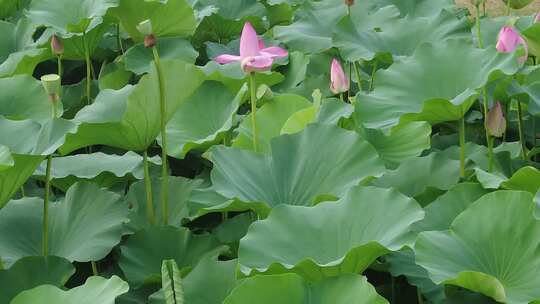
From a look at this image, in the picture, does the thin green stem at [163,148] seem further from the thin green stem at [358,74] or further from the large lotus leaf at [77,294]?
the thin green stem at [358,74]

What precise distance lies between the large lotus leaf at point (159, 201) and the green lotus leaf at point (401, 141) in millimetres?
294

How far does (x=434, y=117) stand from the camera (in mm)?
1502

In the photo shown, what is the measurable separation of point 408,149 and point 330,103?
0.15 metres

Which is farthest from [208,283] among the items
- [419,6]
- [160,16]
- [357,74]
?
[419,6]

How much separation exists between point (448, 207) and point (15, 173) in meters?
0.58

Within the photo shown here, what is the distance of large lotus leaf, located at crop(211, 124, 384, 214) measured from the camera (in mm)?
1395

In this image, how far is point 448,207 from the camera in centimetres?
133

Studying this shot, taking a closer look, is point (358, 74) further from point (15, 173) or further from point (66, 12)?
point (15, 173)

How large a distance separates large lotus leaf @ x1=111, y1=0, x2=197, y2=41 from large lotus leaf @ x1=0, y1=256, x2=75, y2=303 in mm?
867

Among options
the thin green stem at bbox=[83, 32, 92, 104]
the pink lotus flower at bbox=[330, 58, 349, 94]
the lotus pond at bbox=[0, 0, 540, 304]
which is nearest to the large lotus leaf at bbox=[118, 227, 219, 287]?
the lotus pond at bbox=[0, 0, 540, 304]

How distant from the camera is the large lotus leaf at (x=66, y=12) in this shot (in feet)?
6.88

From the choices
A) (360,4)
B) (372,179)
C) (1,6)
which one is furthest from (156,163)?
(1,6)

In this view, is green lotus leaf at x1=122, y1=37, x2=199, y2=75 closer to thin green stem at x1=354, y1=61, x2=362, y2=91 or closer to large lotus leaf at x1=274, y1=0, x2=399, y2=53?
large lotus leaf at x1=274, y1=0, x2=399, y2=53

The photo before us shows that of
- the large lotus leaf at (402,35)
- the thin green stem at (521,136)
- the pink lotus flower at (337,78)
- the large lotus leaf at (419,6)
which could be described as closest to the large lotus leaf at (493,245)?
the thin green stem at (521,136)
